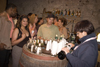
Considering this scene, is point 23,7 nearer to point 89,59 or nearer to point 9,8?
point 9,8

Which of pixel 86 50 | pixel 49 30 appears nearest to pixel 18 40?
pixel 49 30

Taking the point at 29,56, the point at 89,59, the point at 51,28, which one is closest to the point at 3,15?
the point at 29,56

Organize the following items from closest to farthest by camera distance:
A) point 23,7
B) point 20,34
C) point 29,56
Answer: point 29,56 < point 20,34 < point 23,7

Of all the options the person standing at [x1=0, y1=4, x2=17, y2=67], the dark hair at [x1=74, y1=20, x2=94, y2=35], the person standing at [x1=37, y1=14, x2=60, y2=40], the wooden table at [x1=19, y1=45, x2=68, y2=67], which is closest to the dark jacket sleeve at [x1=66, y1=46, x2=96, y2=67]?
the dark hair at [x1=74, y1=20, x2=94, y2=35]

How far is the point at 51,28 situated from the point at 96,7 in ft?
14.6

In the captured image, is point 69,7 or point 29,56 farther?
point 69,7

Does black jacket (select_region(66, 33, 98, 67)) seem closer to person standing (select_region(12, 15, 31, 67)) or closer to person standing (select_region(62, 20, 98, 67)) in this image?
person standing (select_region(62, 20, 98, 67))

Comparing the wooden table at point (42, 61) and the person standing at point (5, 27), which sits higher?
the person standing at point (5, 27)

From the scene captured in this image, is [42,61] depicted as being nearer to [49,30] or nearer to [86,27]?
[86,27]

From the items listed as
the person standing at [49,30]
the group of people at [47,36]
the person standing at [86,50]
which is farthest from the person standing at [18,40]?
the person standing at [86,50]

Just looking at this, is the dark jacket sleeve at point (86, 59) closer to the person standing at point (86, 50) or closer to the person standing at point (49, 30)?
the person standing at point (86, 50)

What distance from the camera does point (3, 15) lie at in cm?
181

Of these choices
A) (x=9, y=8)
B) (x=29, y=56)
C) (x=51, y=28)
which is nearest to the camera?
(x=29, y=56)

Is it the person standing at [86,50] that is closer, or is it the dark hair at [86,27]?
the person standing at [86,50]
